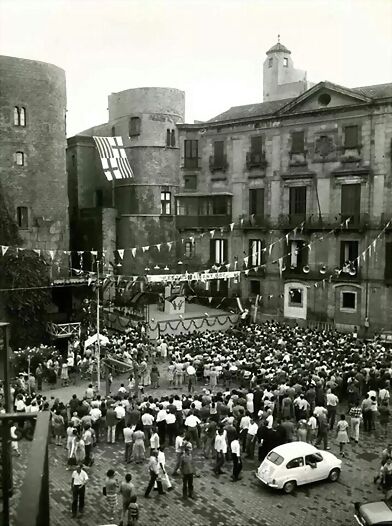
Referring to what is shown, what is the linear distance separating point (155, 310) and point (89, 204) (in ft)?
47.0

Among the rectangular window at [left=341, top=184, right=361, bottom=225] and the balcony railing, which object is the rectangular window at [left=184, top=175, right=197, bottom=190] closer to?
the balcony railing

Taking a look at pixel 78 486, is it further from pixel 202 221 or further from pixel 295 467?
pixel 202 221

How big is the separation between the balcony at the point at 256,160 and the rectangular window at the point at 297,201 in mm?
3033

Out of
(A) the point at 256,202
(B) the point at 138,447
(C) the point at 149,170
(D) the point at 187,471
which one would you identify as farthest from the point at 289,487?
(C) the point at 149,170

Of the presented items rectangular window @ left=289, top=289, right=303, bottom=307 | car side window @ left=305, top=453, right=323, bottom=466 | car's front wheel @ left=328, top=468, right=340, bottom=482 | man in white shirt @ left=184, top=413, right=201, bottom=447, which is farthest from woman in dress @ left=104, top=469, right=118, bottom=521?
rectangular window @ left=289, top=289, right=303, bottom=307

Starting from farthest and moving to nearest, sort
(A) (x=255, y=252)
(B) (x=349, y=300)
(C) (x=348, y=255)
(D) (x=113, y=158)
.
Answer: (D) (x=113, y=158)
(A) (x=255, y=252)
(B) (x=349, y=300)
(C) (x=348, y=255)

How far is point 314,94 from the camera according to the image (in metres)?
39.3

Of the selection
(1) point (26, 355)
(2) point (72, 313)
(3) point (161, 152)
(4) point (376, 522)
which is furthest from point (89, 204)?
(4) point (376, 522)

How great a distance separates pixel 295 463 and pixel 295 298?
83.7 feet

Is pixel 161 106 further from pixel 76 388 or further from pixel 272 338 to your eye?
pixel 76 388

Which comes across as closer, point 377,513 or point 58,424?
point 377,513

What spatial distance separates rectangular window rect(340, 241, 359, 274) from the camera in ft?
126

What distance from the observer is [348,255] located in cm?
3884

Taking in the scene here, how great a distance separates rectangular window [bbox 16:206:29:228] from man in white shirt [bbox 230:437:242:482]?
29097 millimetres
